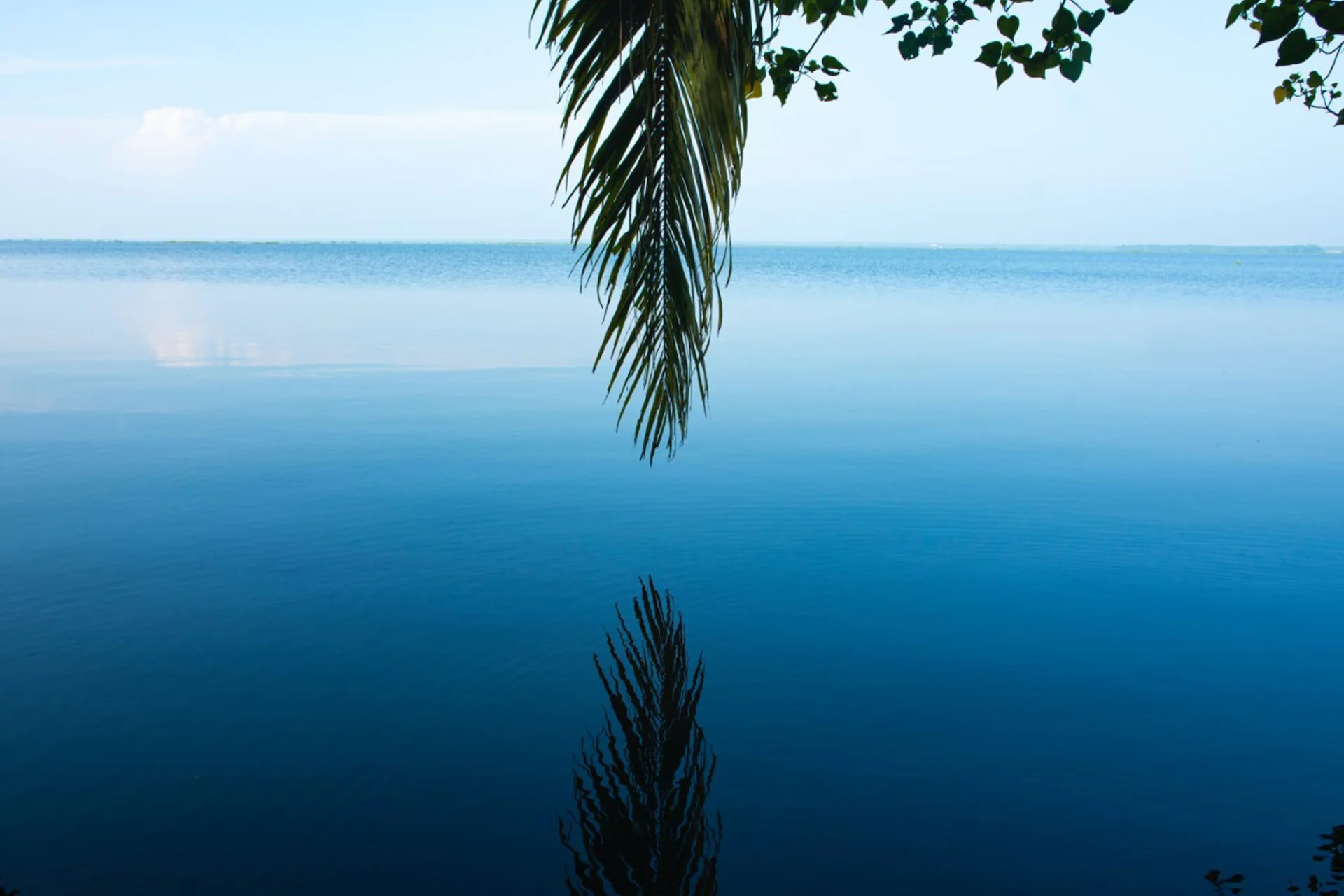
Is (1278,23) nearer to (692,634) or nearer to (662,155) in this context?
(662,155)

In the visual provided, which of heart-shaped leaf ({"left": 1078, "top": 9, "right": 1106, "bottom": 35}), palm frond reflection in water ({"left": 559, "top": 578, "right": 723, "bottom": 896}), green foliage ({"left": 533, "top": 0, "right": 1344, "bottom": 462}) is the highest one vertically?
heart-shaped leaf ({"left": 1078, "top": 9, "right": 1106, "bottom": 35})

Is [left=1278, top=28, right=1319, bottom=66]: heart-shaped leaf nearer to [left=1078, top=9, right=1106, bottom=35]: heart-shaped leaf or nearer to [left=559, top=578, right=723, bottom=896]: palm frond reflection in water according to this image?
[left=1078, top=9, right=1106, bottom=35]: heart-shaped leaf

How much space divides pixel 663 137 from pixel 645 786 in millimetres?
2736

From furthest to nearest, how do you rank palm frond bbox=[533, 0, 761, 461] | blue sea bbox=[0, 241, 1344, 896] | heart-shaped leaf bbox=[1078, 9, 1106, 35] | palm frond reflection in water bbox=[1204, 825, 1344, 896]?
heart-shaped leaf bbox=[1078, 9, 1106, 35], blue sea bbox=[0, 241, 1344, 896], palm frond reflection in water bbox=[1204, 825, 1344, 896], palm frond bbox=[533, 0, 761, 461]

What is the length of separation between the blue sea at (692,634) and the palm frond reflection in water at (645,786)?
4.0 inches

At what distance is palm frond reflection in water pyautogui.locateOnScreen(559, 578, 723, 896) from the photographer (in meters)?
3.90

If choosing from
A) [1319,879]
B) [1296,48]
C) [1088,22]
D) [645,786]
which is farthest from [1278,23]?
[645,786]

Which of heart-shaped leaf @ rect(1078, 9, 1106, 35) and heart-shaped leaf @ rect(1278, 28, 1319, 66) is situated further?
heart-shaped leaf @ rect(1078, 9, 1106, 35)

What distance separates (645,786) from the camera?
4.50 m

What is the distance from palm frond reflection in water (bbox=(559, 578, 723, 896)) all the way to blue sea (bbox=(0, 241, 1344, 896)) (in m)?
0.10

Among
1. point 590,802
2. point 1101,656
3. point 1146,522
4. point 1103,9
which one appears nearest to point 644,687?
point 590,802

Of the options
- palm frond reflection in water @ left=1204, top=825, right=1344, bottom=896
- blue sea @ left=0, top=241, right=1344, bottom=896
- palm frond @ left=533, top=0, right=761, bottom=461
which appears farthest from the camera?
blue sea @ left=0, top=241, right=1344, bottom=896

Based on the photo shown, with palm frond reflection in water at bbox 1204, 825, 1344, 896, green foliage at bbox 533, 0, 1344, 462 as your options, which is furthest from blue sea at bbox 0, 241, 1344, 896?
green foliage at bbox 533, 0, 1344, 462

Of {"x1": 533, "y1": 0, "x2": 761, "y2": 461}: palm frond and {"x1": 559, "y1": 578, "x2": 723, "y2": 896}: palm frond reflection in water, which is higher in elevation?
{"x1": 533, "y1": 0, "x2": 761, "y2": 461}: palm frond
